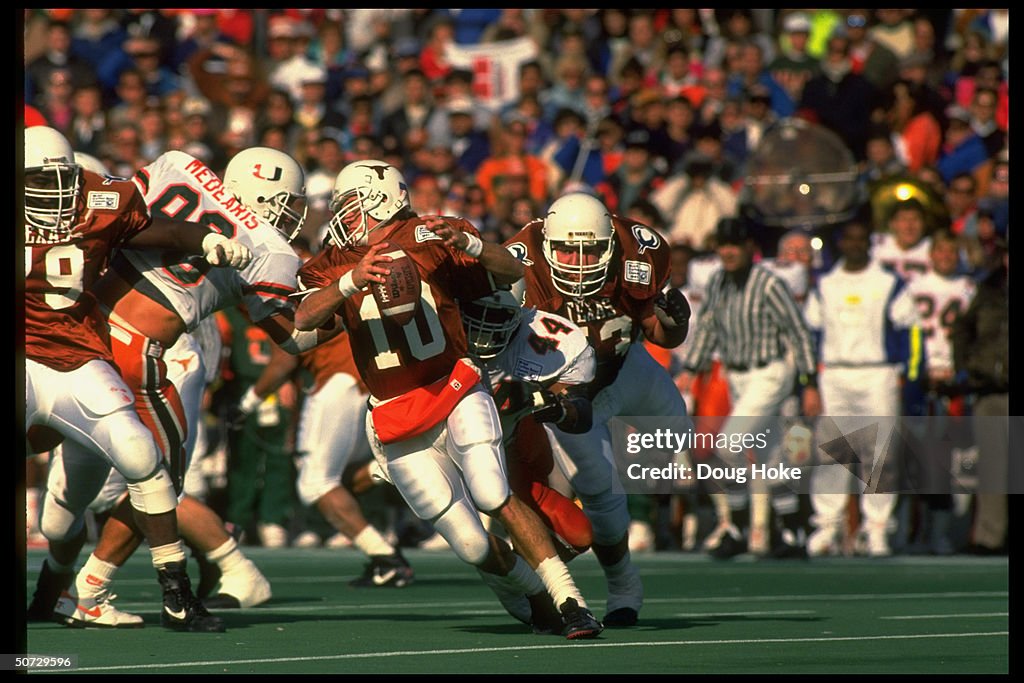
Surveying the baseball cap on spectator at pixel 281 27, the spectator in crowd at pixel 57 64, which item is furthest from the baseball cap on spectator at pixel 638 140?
the spectator in crowd at pixel 57 64

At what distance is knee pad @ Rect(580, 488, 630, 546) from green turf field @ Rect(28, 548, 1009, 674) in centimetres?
42

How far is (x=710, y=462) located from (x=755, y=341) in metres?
1.32

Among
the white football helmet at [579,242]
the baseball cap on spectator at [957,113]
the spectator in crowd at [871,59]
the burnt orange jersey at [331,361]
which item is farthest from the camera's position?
the spectator in crowd at [871,59]

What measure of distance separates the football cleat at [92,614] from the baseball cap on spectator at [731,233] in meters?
5.74

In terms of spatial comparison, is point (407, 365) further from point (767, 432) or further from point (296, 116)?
point (296, 116)

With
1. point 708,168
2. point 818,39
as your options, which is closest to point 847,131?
point 708,168

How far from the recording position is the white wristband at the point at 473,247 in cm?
718

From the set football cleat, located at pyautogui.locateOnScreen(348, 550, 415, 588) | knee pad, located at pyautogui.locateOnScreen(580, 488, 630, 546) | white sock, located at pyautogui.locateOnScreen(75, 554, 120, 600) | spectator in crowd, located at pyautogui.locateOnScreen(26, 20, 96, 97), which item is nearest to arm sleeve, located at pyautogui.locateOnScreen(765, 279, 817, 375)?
football cleat, located at pyautogui.locateOnScreen(348, 550, 415, 588)

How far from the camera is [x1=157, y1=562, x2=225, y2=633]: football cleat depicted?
25.8 ft

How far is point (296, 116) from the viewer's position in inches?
684

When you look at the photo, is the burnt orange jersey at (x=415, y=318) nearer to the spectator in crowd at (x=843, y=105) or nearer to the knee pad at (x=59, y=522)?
the knee pad at (x=59, y=522)

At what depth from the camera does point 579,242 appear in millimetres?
8016

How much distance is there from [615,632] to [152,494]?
192 centimetres

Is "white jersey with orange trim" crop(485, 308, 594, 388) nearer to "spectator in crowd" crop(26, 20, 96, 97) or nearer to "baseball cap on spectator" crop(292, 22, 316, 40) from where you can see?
"spectator in crowd" crop(26, 20, 96, 97)
